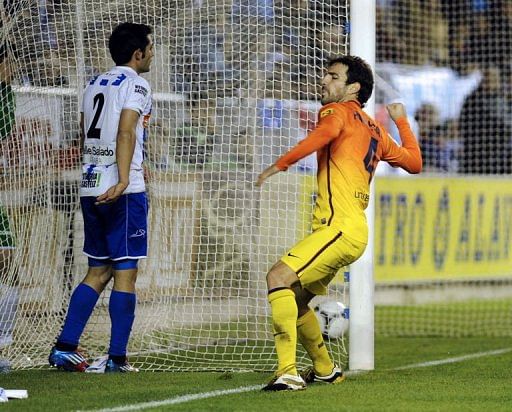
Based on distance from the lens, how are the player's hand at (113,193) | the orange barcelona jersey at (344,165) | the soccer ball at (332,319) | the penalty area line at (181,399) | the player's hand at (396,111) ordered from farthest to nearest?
the soccer ball at (332,319) < the player's hand at (113,193) < the player's hand at (396,111) < the orange barcelona jersey at (344,165) < the penalty area line at (181,399)

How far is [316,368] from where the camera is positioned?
6.43 meters

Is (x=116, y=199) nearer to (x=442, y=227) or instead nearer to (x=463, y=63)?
(x=442, y=227)

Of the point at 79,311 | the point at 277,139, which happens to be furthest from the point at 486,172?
the point at 79,311

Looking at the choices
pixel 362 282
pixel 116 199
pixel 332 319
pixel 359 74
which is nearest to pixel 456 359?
pixel 332 319

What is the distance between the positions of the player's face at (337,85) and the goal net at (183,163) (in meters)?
1.36

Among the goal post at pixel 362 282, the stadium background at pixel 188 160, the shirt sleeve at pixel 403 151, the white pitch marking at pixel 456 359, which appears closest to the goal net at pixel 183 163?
the stadium background at pixel 188 160

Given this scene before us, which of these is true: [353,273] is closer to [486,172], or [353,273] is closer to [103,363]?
[103,363]

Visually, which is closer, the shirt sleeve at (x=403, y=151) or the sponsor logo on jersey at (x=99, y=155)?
the shirt sleeve at (x=403, y=151)

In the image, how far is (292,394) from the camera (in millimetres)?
5828

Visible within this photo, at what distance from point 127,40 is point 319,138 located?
5.36 feet

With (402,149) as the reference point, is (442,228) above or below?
below

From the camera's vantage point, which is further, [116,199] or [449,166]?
[449,166]

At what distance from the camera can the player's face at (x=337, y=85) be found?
6438mm

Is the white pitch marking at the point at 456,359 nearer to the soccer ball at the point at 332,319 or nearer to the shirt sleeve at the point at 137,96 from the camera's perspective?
the soccer ball at the point at 332,319
